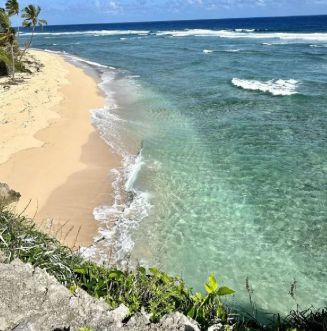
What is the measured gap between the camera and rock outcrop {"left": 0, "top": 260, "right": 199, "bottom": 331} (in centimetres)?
456

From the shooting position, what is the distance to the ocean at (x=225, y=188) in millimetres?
8906

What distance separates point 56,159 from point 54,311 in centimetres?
1019

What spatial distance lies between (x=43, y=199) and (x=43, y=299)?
703 centimetres

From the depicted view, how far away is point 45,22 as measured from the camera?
2981 cm

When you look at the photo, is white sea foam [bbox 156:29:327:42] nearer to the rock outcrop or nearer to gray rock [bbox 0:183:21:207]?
gray rock [bbox 0:183:21:207]

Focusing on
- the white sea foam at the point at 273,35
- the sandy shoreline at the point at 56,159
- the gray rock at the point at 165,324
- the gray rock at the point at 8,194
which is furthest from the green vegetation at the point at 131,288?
the white sea foam at the point at 273,35

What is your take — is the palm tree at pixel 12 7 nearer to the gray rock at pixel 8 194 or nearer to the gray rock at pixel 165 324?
the gray rock at pixel 8 194

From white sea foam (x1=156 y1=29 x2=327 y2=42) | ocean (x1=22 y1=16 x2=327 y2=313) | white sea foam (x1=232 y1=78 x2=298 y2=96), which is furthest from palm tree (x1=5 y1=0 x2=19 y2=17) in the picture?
white sea foam (x1=156 y1=29 x2=327 y2=42)

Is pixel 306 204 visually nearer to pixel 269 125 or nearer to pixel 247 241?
pixel 247 241

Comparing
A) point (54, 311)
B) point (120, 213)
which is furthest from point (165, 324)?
point (120, 213)

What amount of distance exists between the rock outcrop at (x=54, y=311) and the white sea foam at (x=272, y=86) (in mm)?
20446

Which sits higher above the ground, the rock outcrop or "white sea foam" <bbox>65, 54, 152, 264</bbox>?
the rock outcrop

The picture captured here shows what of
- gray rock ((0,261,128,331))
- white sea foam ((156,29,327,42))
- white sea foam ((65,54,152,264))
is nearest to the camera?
gray rock ((0,261,128,331))

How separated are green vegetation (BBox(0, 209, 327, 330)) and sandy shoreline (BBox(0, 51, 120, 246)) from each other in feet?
6.11
